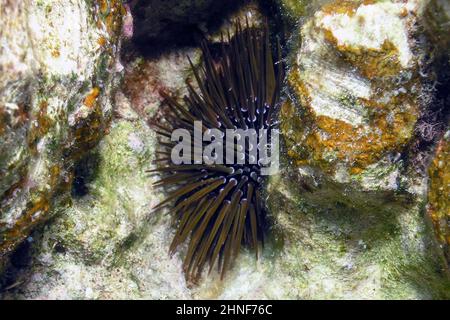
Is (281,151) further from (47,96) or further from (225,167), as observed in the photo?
(47,96)

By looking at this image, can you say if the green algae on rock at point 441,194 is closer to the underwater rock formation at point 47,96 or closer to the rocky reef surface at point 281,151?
the rocky reef surface at point 281,151

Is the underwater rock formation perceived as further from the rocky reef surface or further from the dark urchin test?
the dark urchin test

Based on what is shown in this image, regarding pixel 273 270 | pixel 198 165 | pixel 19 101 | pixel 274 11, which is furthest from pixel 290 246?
pixel 19 101

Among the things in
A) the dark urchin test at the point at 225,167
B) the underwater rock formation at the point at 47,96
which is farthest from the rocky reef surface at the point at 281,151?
the dark urchin test at the point at 225,167

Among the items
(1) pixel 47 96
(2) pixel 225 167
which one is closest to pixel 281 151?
(2) pixel 225 167

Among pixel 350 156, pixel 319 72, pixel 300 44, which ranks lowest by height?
pixel 350 156
